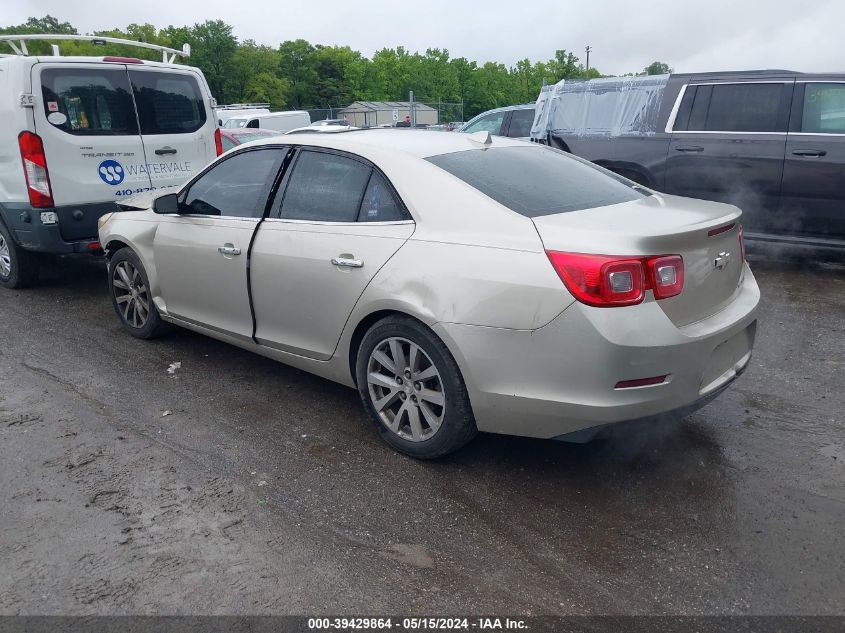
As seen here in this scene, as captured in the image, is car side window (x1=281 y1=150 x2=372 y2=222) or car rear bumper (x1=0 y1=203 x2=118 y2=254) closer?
car side window (x1=281 y1=150 x2=372 y2=222)

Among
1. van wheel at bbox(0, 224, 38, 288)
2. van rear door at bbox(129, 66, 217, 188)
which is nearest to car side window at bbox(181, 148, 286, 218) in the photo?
van rear door at bbox(129, 66, 217, 188)

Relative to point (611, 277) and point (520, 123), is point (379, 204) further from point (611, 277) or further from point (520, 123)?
point (520, 123)

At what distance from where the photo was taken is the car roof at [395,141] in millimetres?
3844

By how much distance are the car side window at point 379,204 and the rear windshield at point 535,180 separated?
0.28 metres

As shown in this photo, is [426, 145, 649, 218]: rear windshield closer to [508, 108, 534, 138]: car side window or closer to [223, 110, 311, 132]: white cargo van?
[508, 108, 534, 138]: car side window

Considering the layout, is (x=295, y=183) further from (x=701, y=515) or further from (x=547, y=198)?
(x=701, y=515)

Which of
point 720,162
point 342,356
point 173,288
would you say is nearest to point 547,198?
point 342,356

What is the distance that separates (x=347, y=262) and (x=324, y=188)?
1.87 feet

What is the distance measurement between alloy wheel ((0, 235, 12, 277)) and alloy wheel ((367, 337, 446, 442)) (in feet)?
16.9

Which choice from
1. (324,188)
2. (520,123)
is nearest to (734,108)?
(324,188)

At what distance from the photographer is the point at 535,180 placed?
3.69 meters

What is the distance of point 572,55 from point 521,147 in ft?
259

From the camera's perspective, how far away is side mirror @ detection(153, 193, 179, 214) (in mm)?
4680

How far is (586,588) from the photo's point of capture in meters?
2.65
